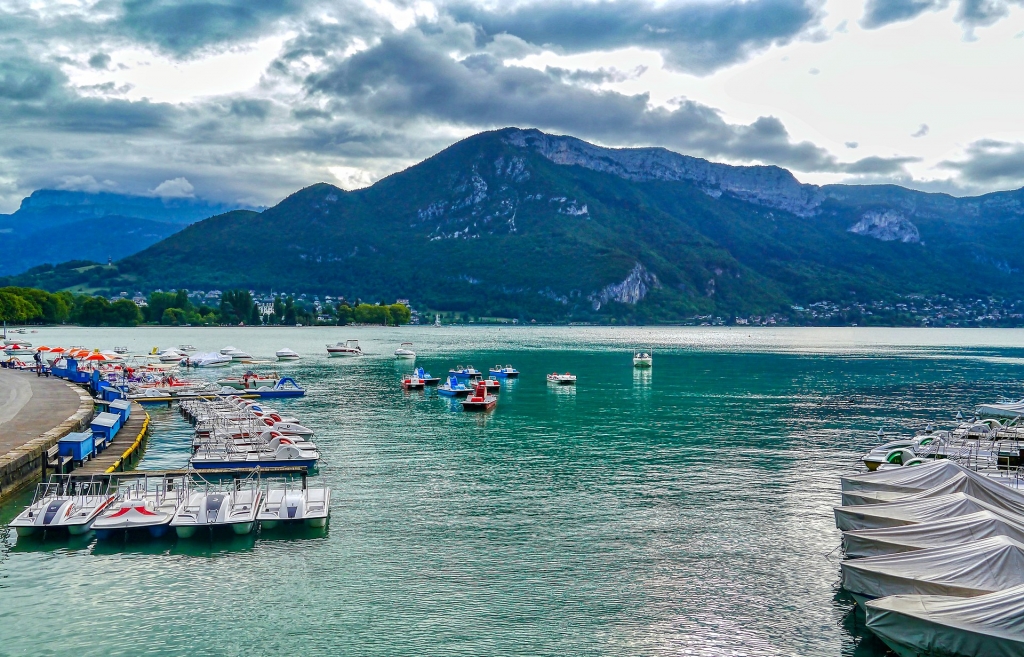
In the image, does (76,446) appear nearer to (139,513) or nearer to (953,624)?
(139,513)

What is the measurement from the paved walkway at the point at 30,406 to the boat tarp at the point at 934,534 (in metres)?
41.0

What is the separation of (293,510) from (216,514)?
10.5 ft

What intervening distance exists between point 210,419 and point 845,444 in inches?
1933

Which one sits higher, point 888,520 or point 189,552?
point 888,520

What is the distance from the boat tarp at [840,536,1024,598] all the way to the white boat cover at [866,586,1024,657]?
83 centimetres

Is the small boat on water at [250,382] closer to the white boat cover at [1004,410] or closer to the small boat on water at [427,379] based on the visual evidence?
the small boat on water at [427,379]

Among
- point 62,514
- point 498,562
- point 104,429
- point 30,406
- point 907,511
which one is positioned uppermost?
point 907,511

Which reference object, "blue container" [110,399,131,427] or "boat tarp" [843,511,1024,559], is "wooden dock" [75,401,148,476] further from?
"boat tarp" [843,511,1024,559]

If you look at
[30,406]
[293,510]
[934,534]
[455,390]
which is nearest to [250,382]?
[455,390]

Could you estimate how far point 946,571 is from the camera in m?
21.5

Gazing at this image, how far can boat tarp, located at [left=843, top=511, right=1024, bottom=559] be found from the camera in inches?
935

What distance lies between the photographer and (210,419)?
61031mm

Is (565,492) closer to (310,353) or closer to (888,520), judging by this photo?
(888,520)

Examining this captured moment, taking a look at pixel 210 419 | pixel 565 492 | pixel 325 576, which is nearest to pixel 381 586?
pixel 325 576
